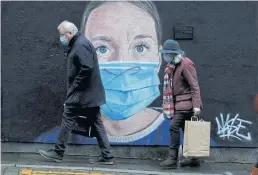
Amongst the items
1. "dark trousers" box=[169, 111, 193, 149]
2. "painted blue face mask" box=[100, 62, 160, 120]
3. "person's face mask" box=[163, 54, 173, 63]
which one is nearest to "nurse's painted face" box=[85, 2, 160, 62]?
"painted blue face mask" box=[100, 62, 160, 120]

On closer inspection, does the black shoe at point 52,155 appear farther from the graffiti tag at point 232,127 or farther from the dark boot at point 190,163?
the graffiti tag at point 232,127

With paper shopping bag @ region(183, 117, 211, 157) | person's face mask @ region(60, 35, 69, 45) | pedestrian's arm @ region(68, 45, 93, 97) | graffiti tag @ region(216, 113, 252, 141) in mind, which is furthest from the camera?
graffiti tag @ region(216, 113, 252, 141)

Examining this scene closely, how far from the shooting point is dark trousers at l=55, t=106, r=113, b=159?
8.22 m

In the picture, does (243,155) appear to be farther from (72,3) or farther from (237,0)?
(72,3)

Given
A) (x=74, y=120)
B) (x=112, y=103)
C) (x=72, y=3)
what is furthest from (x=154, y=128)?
(x=72, y=3)

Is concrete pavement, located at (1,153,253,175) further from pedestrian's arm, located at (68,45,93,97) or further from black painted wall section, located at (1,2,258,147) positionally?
pedestrian's arm, located at (68,45,93,97)

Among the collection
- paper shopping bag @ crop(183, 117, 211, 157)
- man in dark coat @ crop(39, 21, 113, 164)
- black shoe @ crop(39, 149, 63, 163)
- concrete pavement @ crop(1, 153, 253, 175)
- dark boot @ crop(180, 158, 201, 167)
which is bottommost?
concrete pavement @ crop(1, 153, 253, 175)

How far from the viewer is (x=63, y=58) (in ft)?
29.5

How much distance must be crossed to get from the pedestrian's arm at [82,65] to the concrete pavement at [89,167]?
1043mm

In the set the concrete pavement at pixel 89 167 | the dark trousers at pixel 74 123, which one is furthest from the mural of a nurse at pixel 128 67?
the dark trousers at pixel 74 123

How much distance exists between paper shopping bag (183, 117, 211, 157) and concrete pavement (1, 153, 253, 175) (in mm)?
283

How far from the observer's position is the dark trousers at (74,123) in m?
8.22

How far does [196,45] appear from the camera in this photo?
29.5 ft

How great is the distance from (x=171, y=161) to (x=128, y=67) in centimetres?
151
